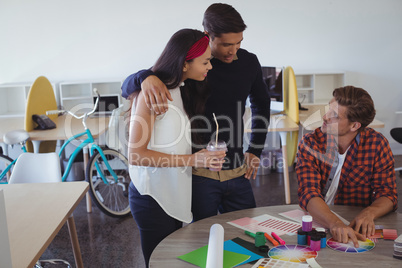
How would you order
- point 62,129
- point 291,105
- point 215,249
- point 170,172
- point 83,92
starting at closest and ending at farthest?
point 215,249
point 170,172
point 62,129
point 291,105
point 83,92

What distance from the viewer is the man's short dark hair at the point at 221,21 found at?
1891mm

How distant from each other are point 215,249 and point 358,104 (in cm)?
101

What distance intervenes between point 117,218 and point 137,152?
2275mm

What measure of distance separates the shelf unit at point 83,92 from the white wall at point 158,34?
10cm

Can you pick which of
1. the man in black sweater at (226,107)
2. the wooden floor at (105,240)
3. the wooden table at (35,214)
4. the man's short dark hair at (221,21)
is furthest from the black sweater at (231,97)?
the wooden floor at (105,240)

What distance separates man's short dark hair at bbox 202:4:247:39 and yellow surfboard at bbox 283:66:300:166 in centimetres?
239

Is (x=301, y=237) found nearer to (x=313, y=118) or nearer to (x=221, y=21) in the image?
(x=221, y=21)

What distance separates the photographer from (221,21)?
74.4 inches

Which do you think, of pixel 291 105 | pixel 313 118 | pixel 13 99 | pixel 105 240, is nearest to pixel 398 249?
pixel 105 240

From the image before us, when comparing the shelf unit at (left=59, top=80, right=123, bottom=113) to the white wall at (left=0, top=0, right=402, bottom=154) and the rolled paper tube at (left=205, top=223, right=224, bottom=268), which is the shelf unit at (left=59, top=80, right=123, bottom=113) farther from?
the rolled paper tube at (left=205, top=223, right=224, bottom=268)

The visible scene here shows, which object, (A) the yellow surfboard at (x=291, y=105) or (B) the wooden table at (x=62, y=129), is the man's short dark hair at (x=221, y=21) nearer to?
(B) the wooden table at (x=62, y=129)

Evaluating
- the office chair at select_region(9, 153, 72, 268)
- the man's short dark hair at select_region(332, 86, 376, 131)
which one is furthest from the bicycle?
the man's short dark hair at select_region(332, 86, 376, 131)

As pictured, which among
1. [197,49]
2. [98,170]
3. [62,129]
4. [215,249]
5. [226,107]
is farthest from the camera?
[62,129]

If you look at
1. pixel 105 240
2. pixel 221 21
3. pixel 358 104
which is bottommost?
pixel 105 240
